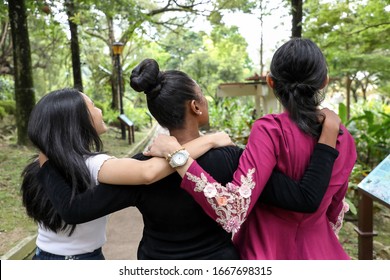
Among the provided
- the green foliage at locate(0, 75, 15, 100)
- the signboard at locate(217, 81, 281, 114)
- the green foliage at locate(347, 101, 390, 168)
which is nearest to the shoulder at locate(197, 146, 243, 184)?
the green foliage at locate(347, 101, 390, 168)

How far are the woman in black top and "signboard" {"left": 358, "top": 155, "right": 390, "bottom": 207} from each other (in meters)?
1.07

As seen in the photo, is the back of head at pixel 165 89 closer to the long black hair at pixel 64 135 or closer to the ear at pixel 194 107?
the ear at pixel 194 107

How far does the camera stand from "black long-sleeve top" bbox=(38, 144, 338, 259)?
144 centimetres

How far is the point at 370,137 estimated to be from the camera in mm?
6176

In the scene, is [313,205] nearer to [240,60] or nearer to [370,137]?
[370,137]

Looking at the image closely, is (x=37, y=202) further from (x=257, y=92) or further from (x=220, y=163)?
(x=257, y=92)

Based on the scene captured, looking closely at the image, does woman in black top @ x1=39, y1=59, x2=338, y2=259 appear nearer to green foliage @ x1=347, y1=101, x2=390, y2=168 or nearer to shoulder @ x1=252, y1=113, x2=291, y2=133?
shoulder @ x1=252, y1=113, x2=291, y2=133

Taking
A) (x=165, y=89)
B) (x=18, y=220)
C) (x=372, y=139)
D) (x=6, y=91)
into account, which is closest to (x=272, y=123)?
(x=165, y=89)

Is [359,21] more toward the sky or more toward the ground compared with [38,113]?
more toward the sky

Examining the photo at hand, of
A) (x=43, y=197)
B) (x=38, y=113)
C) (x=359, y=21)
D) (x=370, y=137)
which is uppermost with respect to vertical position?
(x=359, y=21)

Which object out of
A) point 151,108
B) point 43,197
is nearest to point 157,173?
point 151,108

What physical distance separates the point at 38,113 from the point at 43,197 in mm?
382

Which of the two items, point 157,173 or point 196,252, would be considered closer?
point 157,173

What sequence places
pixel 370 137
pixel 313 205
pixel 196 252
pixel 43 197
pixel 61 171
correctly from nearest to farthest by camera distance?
pixel 313 205, pixel 196 252, pixel 61 171, pixel 43 197, pixel 370 137
